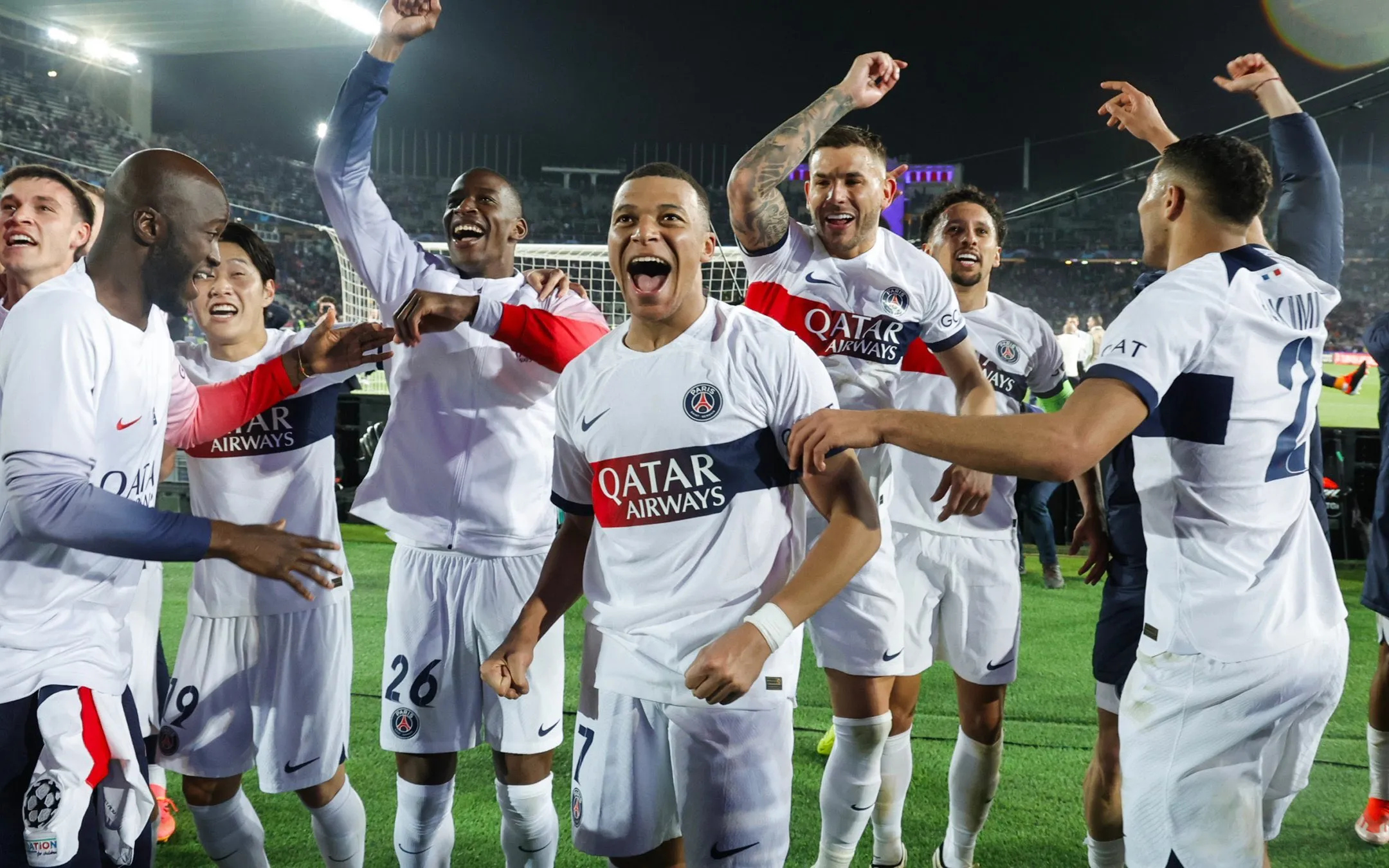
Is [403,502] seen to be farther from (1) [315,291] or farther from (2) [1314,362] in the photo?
(1) [315,291]

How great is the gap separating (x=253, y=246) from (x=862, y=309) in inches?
78.8

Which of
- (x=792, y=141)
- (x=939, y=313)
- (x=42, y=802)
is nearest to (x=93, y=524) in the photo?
(x=42, y=802)

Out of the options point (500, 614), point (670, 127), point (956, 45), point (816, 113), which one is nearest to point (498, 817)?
point (500, 614)

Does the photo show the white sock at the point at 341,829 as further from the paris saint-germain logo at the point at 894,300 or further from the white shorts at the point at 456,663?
the paris saint-germain logo at the point at 894,300

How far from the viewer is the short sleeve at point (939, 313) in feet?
11.3

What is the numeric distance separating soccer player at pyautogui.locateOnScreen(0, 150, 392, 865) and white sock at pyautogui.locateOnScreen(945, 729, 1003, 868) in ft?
7.84

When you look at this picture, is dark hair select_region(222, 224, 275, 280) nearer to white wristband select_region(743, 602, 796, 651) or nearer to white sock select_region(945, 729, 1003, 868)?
white wristband select_region(743, 602, 796, 651)

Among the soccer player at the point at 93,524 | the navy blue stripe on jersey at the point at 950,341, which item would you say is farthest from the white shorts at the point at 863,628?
the soccer player at the point at 93,524

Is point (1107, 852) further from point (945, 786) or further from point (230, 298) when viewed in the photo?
point (230, 298)

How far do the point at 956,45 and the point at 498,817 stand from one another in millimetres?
30176

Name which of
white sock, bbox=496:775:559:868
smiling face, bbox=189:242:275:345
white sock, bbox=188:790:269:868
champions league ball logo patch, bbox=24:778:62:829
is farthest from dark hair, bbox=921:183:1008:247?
champions league ball logo patch, bbox=24:778:62:829

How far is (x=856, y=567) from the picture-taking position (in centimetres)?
207

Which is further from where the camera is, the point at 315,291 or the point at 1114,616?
the point at 315,291

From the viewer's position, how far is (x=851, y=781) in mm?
3240
